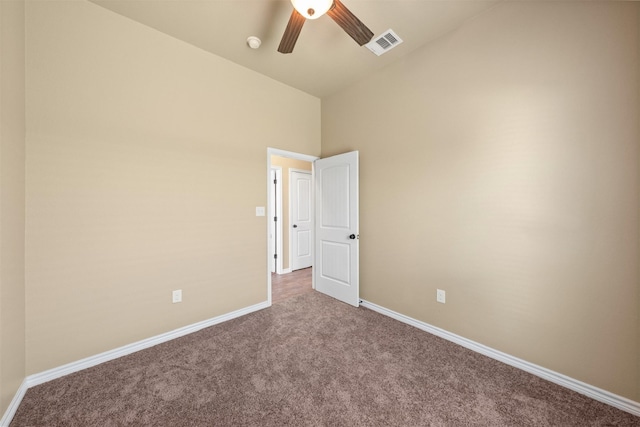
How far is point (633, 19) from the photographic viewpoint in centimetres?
147

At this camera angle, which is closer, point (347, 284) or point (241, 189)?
point (241, 189)

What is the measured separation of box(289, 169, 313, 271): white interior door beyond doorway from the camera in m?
4.76

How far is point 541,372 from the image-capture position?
5.90ft

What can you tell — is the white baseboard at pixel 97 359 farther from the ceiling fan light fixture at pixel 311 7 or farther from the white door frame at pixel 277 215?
the ceiling fan light fixture at pixel 311 7

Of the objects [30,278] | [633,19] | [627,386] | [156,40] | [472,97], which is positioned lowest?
[627,386]

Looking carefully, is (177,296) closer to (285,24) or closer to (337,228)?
(337,228)

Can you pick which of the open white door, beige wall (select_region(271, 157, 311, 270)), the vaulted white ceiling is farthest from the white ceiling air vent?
beige wall (select_region(271, 157, 311, 270))

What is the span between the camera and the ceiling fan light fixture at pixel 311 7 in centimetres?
149

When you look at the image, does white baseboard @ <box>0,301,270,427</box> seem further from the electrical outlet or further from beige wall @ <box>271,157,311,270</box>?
beige wall @ <box>271,157,311,270</box>

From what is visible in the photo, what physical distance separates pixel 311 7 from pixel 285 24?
0.80m

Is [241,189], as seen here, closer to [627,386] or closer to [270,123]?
[270,123]

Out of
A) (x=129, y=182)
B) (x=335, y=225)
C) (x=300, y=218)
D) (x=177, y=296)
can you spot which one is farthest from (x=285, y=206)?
(x=129, y=182)

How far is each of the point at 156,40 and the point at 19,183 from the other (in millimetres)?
1638

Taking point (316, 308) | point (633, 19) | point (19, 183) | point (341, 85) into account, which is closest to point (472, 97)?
point (633, 19)
